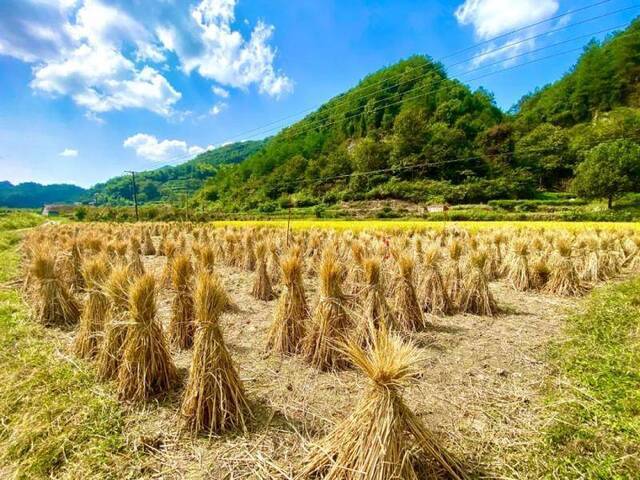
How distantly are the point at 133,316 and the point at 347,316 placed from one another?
238 centimetres

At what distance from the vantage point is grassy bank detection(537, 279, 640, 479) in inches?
82.1

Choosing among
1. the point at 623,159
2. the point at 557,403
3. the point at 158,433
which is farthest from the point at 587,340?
the point at 623,159

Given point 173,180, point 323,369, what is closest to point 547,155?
point 323,369

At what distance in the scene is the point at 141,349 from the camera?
9.78 ft

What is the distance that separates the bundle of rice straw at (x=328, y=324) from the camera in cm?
366

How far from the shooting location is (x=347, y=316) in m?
3.82

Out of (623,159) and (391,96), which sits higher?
(391,96)

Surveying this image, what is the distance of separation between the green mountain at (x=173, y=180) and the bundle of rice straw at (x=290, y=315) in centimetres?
9974

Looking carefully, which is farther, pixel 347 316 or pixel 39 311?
pixel 39 311

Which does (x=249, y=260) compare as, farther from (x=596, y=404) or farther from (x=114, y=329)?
(x=596, y=404)

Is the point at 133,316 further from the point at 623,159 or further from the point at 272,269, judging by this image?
the point at 623,159

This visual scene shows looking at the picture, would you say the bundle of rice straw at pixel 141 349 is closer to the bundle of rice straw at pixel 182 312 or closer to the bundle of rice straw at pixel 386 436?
the bundle of rice straw at pixel 182 312

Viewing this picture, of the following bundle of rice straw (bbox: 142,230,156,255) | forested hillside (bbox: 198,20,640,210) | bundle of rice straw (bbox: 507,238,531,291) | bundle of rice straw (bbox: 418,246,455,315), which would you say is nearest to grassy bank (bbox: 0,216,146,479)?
bundle of rice straw (bbox: 418,246,455,315)

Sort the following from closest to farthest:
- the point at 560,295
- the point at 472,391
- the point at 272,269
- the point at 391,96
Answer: the point at 472,391 < the point at 560,295 < the point at 272,269 < the point at 391,96
